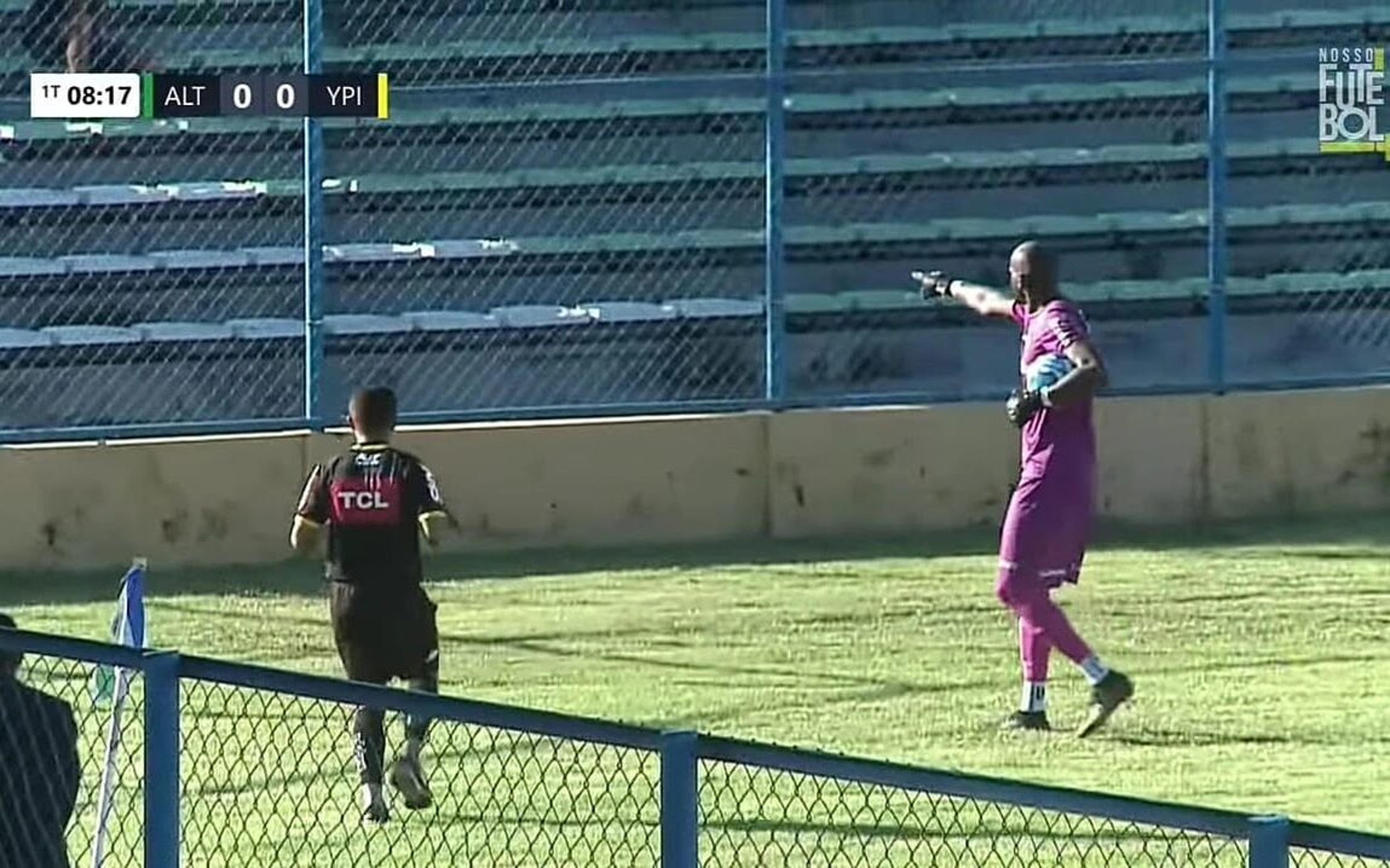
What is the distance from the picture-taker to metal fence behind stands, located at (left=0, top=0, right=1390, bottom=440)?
17609 millimetres

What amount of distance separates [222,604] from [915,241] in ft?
20.8

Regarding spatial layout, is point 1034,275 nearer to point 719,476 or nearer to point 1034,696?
point 1034,696

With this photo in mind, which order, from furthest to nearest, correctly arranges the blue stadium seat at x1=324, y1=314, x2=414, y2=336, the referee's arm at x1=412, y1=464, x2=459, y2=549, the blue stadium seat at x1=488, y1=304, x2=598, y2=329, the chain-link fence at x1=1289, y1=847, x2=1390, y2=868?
the blue stadium seat at x1=488, y1=304, x2=598, y2=329 → the blue stadium seat at x1=324, y1=314, x2=414, y2=336 → the referee's arm at x1=412, y1=464, x2=459, y2=549 → the chain-link fence at x1=1289, y1=847, x2=1390, y2=868

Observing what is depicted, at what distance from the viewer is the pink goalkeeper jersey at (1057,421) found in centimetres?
1166

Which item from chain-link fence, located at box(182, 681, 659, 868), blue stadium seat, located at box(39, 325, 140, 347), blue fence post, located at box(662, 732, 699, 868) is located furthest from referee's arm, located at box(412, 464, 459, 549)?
blue stadium seat, located at box(39, 325, 140, 347)

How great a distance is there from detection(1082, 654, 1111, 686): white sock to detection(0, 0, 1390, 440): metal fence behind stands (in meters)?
5.41

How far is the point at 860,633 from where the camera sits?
1377cm

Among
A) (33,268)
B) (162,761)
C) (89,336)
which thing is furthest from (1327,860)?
(33,268)

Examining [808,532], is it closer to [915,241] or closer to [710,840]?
[915,241]

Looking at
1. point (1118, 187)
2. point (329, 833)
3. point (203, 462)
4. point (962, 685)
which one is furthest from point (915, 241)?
point (329, 833)

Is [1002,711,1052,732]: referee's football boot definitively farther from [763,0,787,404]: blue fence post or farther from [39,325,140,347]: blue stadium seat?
[39,325,140,347]: blue stadium seat

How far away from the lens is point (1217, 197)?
17344mm

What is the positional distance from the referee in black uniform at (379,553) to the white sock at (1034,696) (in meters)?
2.39

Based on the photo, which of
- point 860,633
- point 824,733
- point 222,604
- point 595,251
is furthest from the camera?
point 595,251
